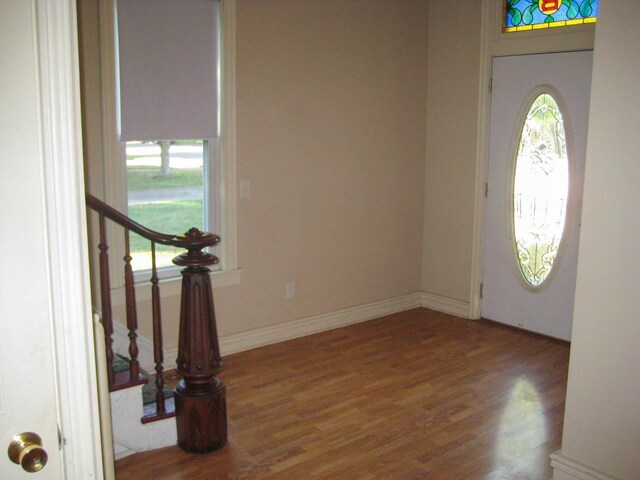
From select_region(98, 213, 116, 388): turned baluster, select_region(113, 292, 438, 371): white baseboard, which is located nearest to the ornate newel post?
select_region(98, 213, 116, 388): turned baluster

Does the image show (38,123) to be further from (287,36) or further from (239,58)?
(287,36)

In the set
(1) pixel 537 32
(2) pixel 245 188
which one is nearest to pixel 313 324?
(2) pixel 245 188

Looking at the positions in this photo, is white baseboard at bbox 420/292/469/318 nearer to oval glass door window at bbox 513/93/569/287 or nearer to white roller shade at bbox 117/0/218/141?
oval glass door window at bbox 513/93/569/287

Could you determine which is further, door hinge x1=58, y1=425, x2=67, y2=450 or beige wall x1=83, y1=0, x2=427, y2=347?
beige wall x1=83, y1=0, x2=427, y2=347

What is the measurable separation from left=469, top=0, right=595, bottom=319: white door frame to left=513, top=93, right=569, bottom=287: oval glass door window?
0.32 metres

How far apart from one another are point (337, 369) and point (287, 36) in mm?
2313

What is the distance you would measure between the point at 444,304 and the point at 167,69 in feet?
10.00

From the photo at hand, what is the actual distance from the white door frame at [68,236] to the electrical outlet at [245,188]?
3142mm

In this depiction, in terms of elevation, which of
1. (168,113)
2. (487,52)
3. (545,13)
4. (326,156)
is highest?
(545,13)

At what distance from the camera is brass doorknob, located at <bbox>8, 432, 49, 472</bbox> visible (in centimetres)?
146

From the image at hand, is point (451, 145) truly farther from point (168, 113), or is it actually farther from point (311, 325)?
point (168, 113)

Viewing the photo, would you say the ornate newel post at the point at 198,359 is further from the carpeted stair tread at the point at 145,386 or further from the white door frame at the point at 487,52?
the white door frame at the point at 487,52

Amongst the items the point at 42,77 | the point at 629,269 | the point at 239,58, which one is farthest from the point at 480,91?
the point at 42,77

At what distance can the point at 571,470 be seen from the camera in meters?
3.03
